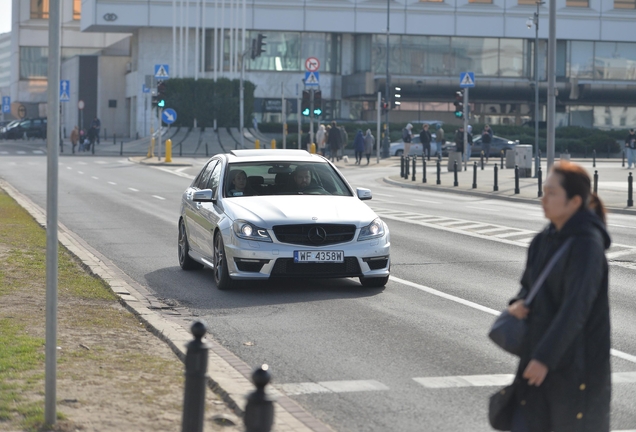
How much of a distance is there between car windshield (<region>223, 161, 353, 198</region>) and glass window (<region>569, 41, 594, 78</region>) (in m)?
76.5

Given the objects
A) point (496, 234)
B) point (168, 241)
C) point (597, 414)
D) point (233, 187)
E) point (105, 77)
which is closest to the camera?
point (597, 414)

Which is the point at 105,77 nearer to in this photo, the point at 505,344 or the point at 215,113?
the point at 215,113

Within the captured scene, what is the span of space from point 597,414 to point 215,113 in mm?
67093

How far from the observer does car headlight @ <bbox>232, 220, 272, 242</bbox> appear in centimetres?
1191

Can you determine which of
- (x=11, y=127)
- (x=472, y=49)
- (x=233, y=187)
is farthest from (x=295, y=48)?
(x=233, y=187)

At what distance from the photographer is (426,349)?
29.0ft

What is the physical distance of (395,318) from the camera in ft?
34.1

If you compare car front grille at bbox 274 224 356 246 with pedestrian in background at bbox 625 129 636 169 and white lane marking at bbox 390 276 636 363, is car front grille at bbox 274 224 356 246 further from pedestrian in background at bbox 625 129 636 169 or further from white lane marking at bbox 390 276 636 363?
pedestrian in background at bbox 625 129 636 169

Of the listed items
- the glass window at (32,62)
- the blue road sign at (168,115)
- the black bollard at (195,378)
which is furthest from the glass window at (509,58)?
the black bollard at (195,378)

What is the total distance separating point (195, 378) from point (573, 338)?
1.69 meters

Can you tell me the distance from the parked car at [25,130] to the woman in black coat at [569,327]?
82.3 metres

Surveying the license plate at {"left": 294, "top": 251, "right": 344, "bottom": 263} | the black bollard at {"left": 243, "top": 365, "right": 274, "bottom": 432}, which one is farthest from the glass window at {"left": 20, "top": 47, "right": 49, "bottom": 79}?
the black bollard at {"left": 243, "top": 365, "right": 274, "bottom": 432}

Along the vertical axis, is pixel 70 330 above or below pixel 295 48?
below

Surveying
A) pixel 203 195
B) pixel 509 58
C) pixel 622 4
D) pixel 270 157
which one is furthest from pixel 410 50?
pixel 203 195
